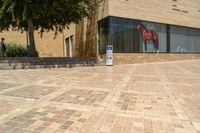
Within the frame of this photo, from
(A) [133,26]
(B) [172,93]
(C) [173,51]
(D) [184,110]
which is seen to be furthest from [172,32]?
(D) [184,110]

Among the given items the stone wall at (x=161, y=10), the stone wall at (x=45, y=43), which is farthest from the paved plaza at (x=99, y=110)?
the stone wall at (x=45, y=43)

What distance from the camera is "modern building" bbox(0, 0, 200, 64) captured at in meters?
19.4

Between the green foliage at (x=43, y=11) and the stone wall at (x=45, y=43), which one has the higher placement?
the green foliage at (x=43, y=11)

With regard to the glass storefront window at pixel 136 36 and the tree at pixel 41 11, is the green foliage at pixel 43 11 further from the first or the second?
the glass storefront window at pixel 136 36

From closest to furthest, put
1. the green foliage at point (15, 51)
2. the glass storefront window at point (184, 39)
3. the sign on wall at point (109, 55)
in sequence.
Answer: the sign on wall at point (109, 55)
the glass storefront window at point (184, 39)
the green foliage at point (15, 51)

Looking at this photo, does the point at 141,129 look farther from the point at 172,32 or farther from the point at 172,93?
the point at 172,32

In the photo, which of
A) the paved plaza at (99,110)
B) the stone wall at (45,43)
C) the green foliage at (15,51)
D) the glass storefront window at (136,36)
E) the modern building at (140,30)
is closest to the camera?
the paved plaza at (99,110)

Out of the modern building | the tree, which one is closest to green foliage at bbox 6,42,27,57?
the modern building

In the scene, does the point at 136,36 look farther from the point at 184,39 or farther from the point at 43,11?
the point at 43,11

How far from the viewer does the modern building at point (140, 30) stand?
1944 cm

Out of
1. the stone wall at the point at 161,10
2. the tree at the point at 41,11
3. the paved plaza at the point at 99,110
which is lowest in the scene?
the paved plaza at the point at 99,110

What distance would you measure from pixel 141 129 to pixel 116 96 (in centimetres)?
237

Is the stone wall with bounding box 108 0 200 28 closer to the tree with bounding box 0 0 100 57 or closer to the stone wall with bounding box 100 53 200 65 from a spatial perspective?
the tree with bounding box 0 0 100 57

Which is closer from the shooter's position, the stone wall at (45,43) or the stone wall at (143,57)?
the stone wall at (143,57)
